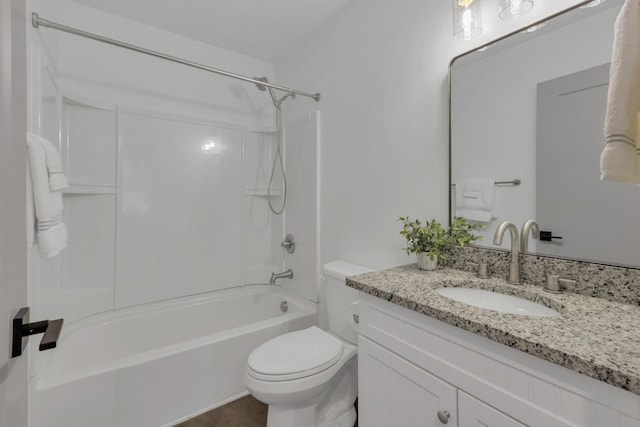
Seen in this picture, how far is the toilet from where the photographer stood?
120cm

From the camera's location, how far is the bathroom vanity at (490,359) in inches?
22.0

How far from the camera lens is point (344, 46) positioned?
1877mm

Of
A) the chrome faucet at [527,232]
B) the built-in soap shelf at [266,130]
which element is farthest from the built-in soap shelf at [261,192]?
the chrome faucet at [527,232]

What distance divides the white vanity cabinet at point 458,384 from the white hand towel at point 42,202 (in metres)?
1.17

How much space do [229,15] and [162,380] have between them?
2.31 metres

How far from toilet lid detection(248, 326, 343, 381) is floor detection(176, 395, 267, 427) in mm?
525

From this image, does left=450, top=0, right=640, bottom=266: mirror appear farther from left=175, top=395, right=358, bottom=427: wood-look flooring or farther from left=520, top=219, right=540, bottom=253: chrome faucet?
left=175, top=395, right=358, bottom=427: wood-look flooring

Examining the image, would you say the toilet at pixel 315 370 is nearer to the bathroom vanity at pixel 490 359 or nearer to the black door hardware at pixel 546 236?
the bathroom vanity at pixel 490 359

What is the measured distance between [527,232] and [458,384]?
0.64 metres

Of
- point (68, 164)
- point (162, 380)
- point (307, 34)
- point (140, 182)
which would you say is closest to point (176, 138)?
point (140, 182)

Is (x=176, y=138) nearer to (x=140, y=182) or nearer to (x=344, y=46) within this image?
(x=140, y=182)

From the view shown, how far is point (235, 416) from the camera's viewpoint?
159 centimetres

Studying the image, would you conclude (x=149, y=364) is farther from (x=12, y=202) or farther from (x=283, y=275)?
(x=12, y=202)

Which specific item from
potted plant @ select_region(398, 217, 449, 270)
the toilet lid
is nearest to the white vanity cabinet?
the toilet lid
